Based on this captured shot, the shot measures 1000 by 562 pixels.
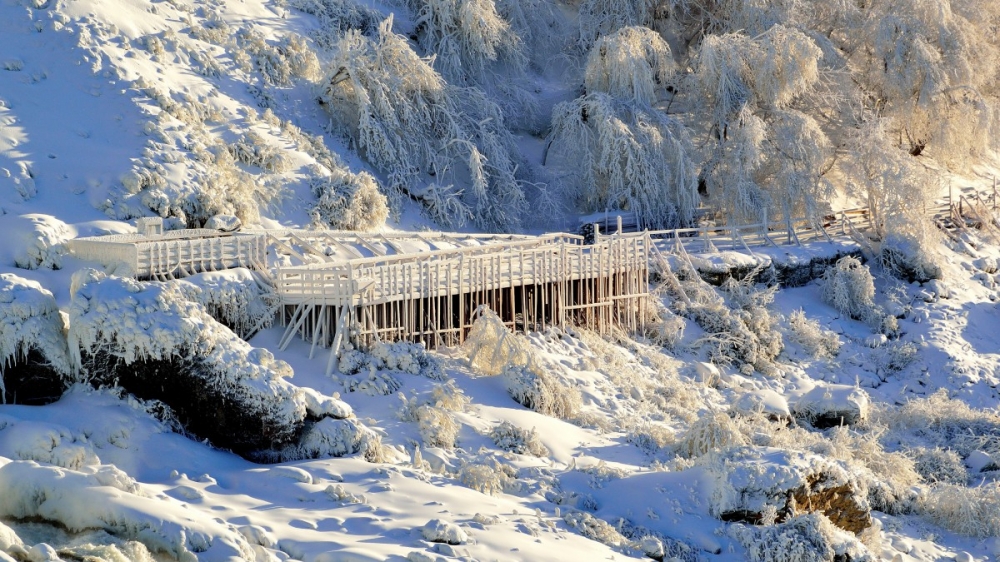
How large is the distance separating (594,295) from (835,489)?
8802 mm

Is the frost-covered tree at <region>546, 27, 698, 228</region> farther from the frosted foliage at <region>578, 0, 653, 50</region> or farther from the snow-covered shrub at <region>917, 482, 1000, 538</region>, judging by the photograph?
the snow-covered shrub at <region>917, 482, 1000, 538</region>

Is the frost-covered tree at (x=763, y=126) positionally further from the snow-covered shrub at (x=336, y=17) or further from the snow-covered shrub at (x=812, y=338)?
the snow-covered shrub at (x=336, y=17)

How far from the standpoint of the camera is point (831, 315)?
2808 centimetres

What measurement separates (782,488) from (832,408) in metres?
6.57

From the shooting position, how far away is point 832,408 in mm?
21969

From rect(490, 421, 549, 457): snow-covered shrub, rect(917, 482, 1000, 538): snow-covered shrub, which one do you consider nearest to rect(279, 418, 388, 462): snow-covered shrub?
rect(490, 421, 549, 457): snow-covered shrub

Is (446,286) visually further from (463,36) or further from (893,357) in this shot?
(463,36)

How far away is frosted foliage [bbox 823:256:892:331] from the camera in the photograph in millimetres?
27969

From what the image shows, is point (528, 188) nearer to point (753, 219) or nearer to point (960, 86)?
point (753, 219)

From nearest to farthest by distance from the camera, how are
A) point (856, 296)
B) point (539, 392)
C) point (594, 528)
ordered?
point (594, 528)
point (539, 392)
point (856, 296)

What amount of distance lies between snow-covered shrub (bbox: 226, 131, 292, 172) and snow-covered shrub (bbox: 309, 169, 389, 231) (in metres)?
0.74

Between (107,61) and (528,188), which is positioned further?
(528,188)

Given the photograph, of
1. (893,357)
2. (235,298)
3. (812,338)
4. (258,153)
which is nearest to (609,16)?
(812,338)

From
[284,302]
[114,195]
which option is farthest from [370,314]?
[114,195]
